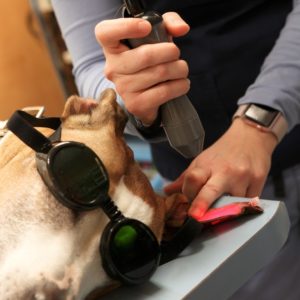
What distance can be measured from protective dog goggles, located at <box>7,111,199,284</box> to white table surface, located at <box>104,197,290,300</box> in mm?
21

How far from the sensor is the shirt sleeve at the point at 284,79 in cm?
79

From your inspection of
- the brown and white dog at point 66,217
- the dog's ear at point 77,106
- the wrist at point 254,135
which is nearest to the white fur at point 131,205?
the brown and white dog at point 66,217

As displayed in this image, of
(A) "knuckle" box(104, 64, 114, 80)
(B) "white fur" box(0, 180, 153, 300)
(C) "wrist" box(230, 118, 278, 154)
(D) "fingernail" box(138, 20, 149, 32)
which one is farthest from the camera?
(C) "wrist" box(230, 118, 278, 154)

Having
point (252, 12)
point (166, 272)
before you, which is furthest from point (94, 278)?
point (252, 12)

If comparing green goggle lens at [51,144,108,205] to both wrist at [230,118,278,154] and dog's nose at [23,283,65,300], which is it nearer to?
dog's nose at [23,283,65,300]

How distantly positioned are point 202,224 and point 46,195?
6.9 inches

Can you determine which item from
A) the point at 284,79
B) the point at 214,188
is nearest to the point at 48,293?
the point at 214,188

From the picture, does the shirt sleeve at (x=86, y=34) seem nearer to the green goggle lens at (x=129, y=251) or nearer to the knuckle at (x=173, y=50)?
the knuckle at (x=173, y=50)

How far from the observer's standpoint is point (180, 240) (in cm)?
55

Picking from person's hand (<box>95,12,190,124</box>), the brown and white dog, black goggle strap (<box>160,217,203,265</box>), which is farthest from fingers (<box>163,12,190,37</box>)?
black goggle strap (<box>160,217,203,265</box>)

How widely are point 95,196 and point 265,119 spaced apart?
396mm

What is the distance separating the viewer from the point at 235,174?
703mm

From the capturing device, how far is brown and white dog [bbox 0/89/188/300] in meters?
0.44

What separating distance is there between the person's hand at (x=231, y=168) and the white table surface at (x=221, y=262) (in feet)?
0.25
